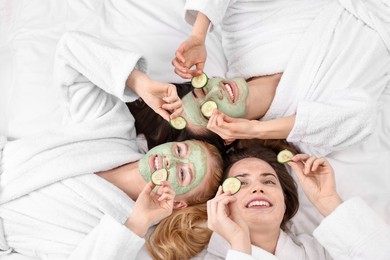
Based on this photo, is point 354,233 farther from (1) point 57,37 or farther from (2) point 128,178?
(1) point 57,37

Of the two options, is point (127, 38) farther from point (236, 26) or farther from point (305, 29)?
point (305, 29)

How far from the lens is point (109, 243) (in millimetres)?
1612

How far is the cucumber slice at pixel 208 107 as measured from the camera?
182cm

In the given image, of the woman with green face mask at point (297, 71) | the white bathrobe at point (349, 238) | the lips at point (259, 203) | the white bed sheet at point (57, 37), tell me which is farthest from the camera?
the white bed sheet at point (57, 37)

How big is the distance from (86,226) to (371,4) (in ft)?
4.26

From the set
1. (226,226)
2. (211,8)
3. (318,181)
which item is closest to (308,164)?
(318,181)

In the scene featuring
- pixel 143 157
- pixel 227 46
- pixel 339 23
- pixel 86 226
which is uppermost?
pixel 339 23

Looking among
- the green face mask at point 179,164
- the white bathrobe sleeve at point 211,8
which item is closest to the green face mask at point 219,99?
the green face mask at point 179,164

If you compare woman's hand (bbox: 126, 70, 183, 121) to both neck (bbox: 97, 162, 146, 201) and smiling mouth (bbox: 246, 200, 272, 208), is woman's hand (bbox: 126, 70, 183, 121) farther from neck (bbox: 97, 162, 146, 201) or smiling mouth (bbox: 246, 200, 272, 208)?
smiling mouth (bbox: 246, 200, 272, 208)

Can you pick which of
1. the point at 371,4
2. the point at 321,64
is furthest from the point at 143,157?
the point at 371,4

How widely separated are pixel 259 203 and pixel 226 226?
0.15 meters

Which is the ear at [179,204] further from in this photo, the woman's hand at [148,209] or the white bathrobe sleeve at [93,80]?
the white bathrobe sleeve at [93,80]

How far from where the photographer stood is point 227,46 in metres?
A: 2.16

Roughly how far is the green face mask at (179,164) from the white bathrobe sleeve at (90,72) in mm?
230
